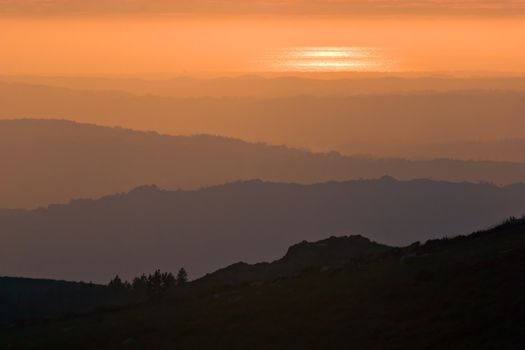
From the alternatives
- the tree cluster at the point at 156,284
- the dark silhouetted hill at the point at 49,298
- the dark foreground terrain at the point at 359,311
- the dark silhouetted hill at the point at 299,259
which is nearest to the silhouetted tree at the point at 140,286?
the tree cluster at the point at 156,284

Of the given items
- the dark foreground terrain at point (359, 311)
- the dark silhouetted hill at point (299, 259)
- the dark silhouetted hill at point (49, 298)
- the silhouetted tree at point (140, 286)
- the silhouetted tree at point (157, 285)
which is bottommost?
the dark foreground terrain at point (359, 311)

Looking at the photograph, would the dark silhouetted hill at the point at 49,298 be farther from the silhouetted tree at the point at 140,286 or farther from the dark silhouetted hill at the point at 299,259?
the dark silhouetted hill at the point at 299,259

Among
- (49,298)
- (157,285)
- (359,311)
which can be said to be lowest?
(359,311)

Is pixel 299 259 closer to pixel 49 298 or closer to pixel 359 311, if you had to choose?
pixel 49 298

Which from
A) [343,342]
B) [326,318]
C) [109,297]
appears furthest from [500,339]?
[109,297]

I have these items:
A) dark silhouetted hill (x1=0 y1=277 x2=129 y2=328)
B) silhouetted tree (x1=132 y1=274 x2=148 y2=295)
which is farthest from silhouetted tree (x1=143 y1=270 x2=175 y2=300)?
silhouetted tree (x1=132 y1=274 x2=148 y2=295)

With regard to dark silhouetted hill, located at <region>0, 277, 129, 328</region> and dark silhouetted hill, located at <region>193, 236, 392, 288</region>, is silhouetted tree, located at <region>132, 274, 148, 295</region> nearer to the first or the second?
dark silhouetted hill, located at <region>0, 277, 129, 328</region>

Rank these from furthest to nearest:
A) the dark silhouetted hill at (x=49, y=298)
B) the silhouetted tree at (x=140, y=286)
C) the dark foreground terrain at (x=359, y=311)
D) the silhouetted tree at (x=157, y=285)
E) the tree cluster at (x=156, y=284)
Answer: the dark silhouetted hill at (x=49, y=298), the silhouetted tree at (x=140, y=286), the tree cluster at (x=156, y=284), the silhouetted tree at (x=157, y=285), the dark foreground terrain at (x=359, y=311)

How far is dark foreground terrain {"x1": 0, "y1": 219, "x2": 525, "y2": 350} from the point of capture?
38.7m

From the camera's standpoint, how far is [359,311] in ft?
146

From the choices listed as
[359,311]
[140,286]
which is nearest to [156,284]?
[140,286]

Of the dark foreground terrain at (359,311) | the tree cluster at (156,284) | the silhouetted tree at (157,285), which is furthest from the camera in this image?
the tree cluster at (156,284)

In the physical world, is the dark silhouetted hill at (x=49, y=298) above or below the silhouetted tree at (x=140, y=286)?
above

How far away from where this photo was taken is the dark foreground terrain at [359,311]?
1523 inches
